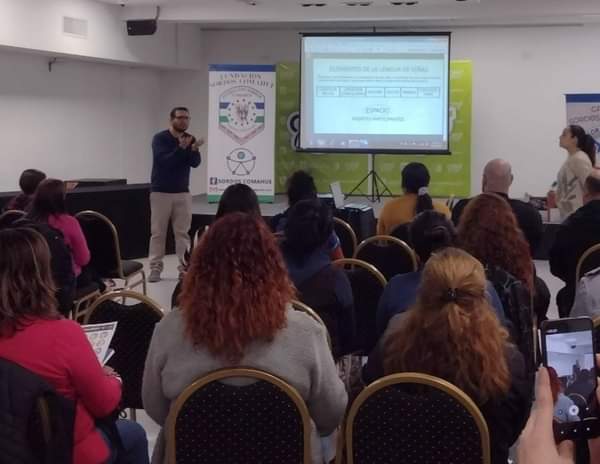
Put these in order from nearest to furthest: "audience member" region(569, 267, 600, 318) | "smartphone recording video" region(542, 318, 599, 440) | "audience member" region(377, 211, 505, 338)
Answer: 1. "smartphone recording video" region(542, 318, 599, 440)
2. "audience member" region(377, 211, 505, 338)
3. "audience member" region(569, 267, 600, 318)

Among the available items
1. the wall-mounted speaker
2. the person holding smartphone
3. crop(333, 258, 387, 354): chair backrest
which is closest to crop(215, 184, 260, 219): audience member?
crop(333, 258, 387, 354): chair backrest

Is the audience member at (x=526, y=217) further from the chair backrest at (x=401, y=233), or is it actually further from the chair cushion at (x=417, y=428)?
the chair cushion at (x=417, y=428)

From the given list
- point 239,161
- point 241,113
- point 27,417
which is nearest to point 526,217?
point 27,417

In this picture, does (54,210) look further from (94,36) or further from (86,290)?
(94,36)

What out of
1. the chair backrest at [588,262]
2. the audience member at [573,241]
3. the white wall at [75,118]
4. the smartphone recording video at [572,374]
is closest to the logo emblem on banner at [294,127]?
the white wall at [75,118]

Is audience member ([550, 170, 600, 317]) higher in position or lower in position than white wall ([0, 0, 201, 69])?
lower

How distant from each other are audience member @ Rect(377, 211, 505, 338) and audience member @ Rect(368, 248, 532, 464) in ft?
2.05

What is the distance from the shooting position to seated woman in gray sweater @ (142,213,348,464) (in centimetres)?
225

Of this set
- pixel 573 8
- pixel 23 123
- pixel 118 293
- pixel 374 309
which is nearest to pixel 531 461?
pixel 118 293

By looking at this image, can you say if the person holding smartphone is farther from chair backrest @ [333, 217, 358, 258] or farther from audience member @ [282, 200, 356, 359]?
chair backrest @ [333, 217, 358, 258]

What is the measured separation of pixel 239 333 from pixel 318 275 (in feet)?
3.71

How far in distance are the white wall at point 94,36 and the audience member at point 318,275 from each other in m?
5.04

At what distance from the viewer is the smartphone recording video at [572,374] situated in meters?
1.39

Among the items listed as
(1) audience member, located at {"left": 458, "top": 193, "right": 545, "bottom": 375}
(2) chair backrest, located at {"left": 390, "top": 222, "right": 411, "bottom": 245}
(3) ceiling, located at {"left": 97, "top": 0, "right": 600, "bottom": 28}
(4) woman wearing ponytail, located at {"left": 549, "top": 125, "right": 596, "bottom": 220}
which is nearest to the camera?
(1) audience member, located at {"left": 458, "top": 193, "right": 545, "bottom": 375}
